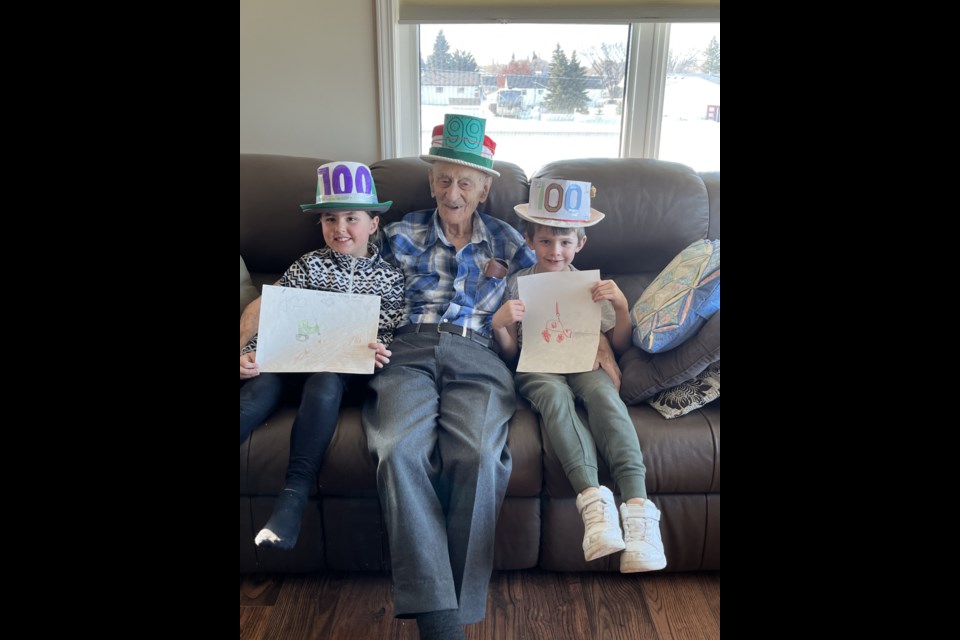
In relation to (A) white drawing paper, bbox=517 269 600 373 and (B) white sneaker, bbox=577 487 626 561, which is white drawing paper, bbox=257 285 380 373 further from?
(B) white sneaker, bbox=577 487 626 561

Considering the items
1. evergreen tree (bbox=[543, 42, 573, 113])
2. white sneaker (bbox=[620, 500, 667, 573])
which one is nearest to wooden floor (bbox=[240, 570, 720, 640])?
white sneaker (bbox=[620, 500, 667, 573])

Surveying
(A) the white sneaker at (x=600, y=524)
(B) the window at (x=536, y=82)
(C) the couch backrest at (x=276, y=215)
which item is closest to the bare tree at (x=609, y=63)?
(B) the window at (x=536, y=82)

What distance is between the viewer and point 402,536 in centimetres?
117

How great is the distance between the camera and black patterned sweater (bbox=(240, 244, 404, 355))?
1608 mm

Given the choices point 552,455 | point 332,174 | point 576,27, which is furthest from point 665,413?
point 576,27

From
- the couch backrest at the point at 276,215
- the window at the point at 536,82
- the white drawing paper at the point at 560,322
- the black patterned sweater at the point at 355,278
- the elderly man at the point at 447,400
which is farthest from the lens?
the window at the point at 536,82

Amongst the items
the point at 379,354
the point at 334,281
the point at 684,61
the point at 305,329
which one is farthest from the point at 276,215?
the point at 684,61

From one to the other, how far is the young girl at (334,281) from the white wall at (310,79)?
540 millimetres

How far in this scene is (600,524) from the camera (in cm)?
123

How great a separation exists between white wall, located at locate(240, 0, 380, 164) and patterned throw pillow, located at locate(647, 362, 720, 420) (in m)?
1.29

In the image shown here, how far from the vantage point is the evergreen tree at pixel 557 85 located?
2166mm

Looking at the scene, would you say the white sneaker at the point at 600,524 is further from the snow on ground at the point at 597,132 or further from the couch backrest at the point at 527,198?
the snow on ground at the point at 597,132
